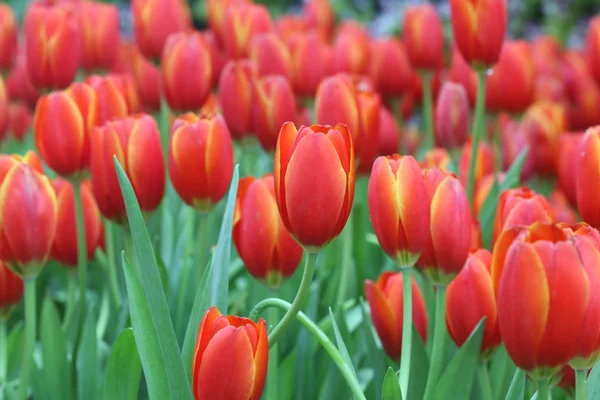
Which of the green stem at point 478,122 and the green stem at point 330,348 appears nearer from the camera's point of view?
the green stem at point 330,348

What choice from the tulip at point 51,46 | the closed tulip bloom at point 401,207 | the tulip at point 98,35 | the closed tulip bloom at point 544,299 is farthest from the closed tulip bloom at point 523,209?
the tulip at point 98,35

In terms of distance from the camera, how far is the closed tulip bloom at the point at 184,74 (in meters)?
1.29

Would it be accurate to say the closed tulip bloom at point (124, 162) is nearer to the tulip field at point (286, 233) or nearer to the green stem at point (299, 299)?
the tulip field at point (286, 233)

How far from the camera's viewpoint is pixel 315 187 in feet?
2.21

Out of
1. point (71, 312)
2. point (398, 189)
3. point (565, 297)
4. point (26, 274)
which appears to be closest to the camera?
point (565, 297)

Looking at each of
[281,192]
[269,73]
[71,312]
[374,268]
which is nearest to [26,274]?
[71,312]

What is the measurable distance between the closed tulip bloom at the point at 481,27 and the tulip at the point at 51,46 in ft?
2.07

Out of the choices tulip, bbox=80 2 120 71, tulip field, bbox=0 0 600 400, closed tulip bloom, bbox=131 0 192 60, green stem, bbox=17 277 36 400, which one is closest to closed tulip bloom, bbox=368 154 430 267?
tulip field, bbox=0 0 600 400

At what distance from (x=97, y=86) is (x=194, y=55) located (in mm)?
184

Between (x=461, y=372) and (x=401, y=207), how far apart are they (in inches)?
6.8

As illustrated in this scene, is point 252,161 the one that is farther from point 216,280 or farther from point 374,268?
point 216,280

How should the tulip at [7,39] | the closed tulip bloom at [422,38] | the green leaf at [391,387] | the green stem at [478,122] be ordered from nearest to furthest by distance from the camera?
the green leaf at [391,387], the green stem at [478,122], the closed tulip bloom at [422,38], the tulip at [7,39]

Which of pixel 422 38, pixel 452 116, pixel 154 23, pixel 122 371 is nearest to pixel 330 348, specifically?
pixel 122 371

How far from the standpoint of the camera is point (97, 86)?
1.16m
